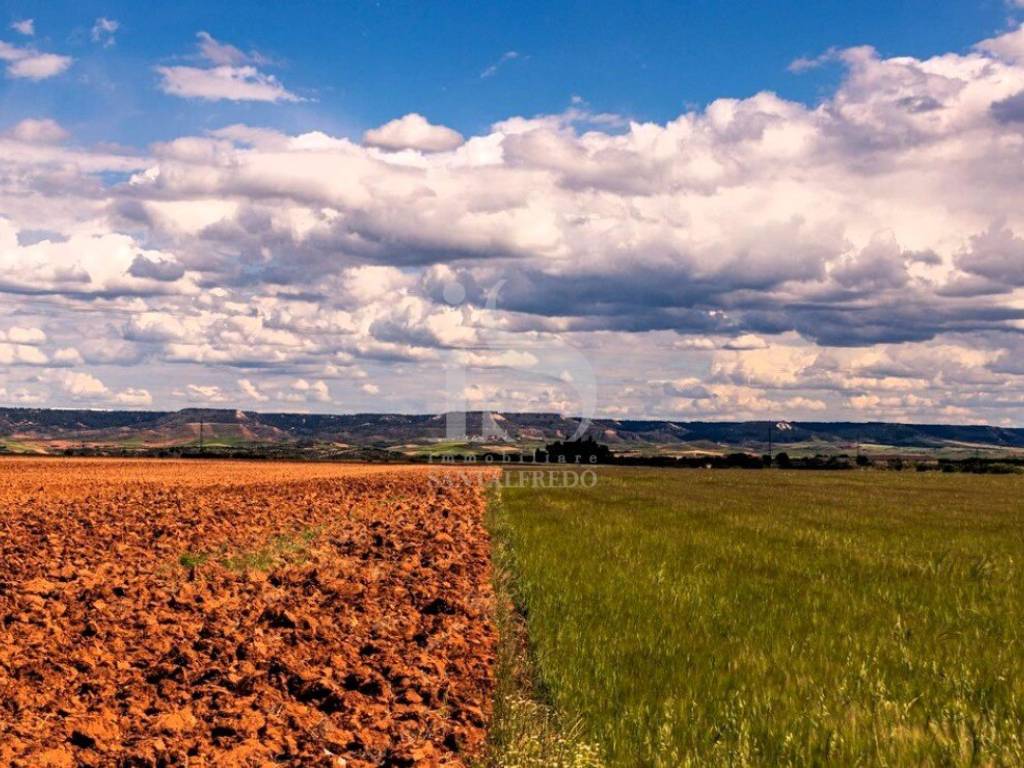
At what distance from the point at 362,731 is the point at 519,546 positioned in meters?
12.5

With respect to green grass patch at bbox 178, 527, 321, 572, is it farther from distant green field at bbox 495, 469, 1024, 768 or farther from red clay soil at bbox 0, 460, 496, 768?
distant green field at bbox 495, 469, 1024, 768

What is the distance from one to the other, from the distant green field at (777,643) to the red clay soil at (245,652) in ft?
3.70

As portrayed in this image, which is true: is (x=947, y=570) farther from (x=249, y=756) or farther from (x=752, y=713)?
(x=249, y=756)

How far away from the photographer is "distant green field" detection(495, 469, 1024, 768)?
24.4ft

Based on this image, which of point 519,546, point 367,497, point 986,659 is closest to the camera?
point 986,659

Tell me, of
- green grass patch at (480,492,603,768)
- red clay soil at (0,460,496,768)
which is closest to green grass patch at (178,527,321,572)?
red clay soil at (0,460,496,768)

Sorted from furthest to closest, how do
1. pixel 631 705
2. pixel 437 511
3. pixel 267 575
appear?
pixel 437 511 → pixel 267 575 → pixel 631 705

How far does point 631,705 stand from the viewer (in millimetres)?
8305

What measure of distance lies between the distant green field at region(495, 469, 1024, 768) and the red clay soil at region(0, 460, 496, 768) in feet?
3.70

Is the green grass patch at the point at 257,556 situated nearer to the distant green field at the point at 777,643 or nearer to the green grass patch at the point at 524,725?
the distant green field at the point at 777,643

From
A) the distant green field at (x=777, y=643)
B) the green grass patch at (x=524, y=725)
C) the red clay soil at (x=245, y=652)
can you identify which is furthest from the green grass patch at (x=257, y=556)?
the green grass patch at (x=524, y=725)

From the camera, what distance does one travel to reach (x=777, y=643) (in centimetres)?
1086

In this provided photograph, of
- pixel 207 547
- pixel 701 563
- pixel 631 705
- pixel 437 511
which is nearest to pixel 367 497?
pixel 437 511

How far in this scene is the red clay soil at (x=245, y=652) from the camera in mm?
7547
